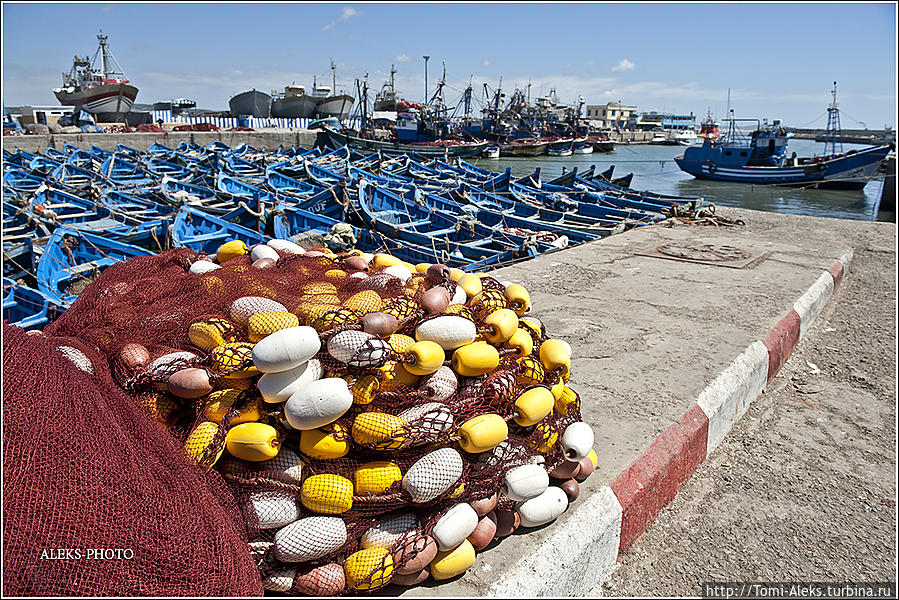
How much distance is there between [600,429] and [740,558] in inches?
35.1

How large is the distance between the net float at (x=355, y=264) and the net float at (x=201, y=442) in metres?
1.46

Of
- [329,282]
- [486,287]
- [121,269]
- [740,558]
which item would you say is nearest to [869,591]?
[740,558]

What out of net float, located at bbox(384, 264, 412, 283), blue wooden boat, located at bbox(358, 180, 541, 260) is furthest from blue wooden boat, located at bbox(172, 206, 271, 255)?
net float, located at bbox(384, 264, 412, 283)

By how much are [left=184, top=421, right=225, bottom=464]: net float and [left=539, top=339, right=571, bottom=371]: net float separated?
149 centimetres

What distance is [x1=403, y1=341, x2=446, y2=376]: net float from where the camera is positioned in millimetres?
2238

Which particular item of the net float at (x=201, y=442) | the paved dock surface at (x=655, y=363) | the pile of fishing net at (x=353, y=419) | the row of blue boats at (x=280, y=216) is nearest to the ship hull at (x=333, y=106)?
the row of blue boats at (x=280, y=216)

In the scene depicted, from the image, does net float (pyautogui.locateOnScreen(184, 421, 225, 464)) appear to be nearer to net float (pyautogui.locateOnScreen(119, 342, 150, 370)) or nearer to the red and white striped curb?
net float (pyautogui.locateOnScreen(119, 342, 150, 370))

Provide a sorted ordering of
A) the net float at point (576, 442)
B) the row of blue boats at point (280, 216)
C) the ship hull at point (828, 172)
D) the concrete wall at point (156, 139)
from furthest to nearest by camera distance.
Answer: the ship hull at point (828, 172), the concrete wall at point (156, 139), the row of blue boats at point (280, 216), the net float at point (576, 442)

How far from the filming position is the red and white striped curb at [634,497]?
87.8 inches

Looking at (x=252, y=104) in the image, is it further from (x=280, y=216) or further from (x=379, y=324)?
(x=379, y=324)

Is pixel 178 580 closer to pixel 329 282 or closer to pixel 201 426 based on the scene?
pixel 201 426

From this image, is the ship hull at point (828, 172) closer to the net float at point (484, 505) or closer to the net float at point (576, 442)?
the net float at point (576, 442)

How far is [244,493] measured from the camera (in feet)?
6.87

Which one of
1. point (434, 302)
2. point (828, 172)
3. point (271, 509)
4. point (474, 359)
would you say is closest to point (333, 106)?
point (828, 172)
